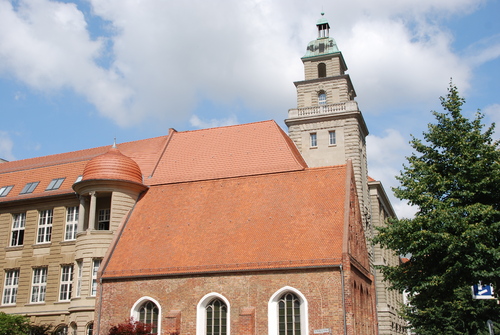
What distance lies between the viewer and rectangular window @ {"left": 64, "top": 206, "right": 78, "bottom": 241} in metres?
33.9

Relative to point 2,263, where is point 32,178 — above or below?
above

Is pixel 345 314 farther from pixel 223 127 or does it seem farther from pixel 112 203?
pixel 223 127

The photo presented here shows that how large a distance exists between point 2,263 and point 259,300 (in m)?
18.8

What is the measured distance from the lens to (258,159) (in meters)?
35.0

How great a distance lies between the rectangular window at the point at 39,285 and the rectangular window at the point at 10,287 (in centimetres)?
141

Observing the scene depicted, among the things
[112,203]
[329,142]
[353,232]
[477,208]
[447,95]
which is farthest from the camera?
[329,142]

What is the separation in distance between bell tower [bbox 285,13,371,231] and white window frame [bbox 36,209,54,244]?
19.0 metres

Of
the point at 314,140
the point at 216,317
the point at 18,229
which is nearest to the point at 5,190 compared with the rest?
the point at 18,229

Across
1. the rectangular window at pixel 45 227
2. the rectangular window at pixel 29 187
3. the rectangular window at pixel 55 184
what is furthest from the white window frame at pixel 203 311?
the rectangular window at pixel 29 187

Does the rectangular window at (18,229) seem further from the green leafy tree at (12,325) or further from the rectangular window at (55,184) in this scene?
the green leafy tree at (12,325)

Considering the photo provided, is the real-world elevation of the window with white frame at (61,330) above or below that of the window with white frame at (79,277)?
below

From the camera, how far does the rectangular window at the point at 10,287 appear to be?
34.5m

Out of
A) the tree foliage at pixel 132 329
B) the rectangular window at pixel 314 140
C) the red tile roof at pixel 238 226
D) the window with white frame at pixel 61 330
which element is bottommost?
the tree foliage at pixel 132 329

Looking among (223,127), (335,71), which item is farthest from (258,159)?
(335,71)
